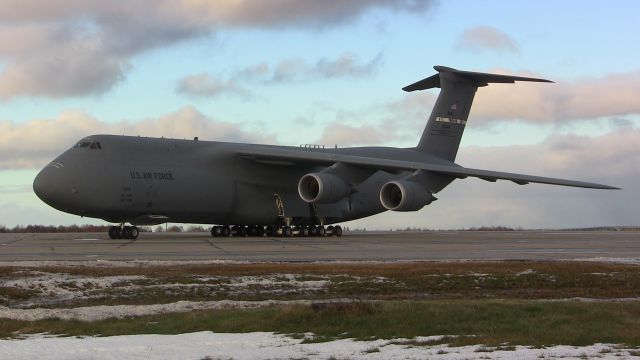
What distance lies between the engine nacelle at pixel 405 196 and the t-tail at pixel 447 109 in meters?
8.22

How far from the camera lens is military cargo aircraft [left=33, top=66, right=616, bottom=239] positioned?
3144 cm

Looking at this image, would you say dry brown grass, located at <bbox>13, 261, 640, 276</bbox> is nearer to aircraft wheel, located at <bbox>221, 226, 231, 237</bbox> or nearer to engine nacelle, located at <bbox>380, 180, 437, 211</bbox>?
engine nacelle, located at <bbox>380, 180, 437, 211</bbox>

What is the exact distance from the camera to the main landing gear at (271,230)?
3775 cm

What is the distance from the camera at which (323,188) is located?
110 feet

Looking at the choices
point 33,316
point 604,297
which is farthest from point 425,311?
point 33,316

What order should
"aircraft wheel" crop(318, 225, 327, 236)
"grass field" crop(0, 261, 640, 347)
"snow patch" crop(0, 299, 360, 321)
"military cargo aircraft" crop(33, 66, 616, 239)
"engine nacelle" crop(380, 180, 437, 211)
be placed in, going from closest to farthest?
"grass field" crop(0, 261, 640, 347) → "snow patch" crop(0, 299, 360, 321) → "military cargo aircraft" crop(33, 66, 616, 239) → "engine nacelle" crop(380, 180, 437, 211) → "aircraft wheel" crop(318, 225, 327, 236)

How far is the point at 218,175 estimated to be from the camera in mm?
35375

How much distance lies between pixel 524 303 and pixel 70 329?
5.94 m

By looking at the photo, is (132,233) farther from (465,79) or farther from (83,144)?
(465,79)

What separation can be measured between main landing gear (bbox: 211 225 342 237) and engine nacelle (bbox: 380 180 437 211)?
4.63 m

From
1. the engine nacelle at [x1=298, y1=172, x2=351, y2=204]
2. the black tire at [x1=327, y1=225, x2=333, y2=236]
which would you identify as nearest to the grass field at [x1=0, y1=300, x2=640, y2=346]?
the engine nacelle at [x1=298, y1=172, x2=351, y2=204]

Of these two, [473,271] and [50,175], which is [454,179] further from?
[473,271]

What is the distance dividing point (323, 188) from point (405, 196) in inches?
120

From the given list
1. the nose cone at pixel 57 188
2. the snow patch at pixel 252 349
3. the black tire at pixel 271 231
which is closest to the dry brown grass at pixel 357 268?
the snow patch at pixel 252 349
